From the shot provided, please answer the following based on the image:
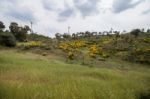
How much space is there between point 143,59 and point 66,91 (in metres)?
31.0

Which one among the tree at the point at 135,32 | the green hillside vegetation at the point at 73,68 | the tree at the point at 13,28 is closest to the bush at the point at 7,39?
the green hillside vegetation at the point at 73,68

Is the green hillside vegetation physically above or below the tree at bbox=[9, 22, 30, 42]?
below

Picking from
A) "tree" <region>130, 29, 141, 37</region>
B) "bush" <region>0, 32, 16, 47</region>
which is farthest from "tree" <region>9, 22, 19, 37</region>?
"tree" <region>130, 29, 141, 37</region>

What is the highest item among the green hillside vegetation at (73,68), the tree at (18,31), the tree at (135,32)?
the tree at (18,31)

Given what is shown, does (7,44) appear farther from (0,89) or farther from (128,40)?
(0,89)

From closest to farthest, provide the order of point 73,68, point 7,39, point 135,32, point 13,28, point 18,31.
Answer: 1. point 73,68
2. point 7,39
3. point 13,28
4. point 18,31
5. point 135,32

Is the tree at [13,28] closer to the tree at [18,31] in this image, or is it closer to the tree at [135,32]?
the tree at [18,31]

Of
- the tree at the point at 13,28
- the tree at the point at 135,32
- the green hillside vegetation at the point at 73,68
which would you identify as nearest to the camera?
the green hillside vegetation at the point at 73,68

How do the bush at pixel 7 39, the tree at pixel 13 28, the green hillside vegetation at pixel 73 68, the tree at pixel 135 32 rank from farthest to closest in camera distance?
1. the tree at pixel 135 32
2. the tree at pixel 13 28
3. the bush at pixel 7 39
4. the green hillside vegetation at pixel 73 68

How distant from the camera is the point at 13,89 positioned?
29.5 ft

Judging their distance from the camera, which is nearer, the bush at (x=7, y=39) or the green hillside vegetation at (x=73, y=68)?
the green hillside vegetation at (x=73, y=68)

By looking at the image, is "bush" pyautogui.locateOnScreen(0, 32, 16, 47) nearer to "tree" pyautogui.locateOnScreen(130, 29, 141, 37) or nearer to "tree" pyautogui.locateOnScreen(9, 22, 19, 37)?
"tree" pyautogui.locateOnScreen(9, 22, 19, 37)

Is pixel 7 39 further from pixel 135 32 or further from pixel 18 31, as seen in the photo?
pixel 135 32

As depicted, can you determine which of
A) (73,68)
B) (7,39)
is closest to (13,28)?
(7,39)
